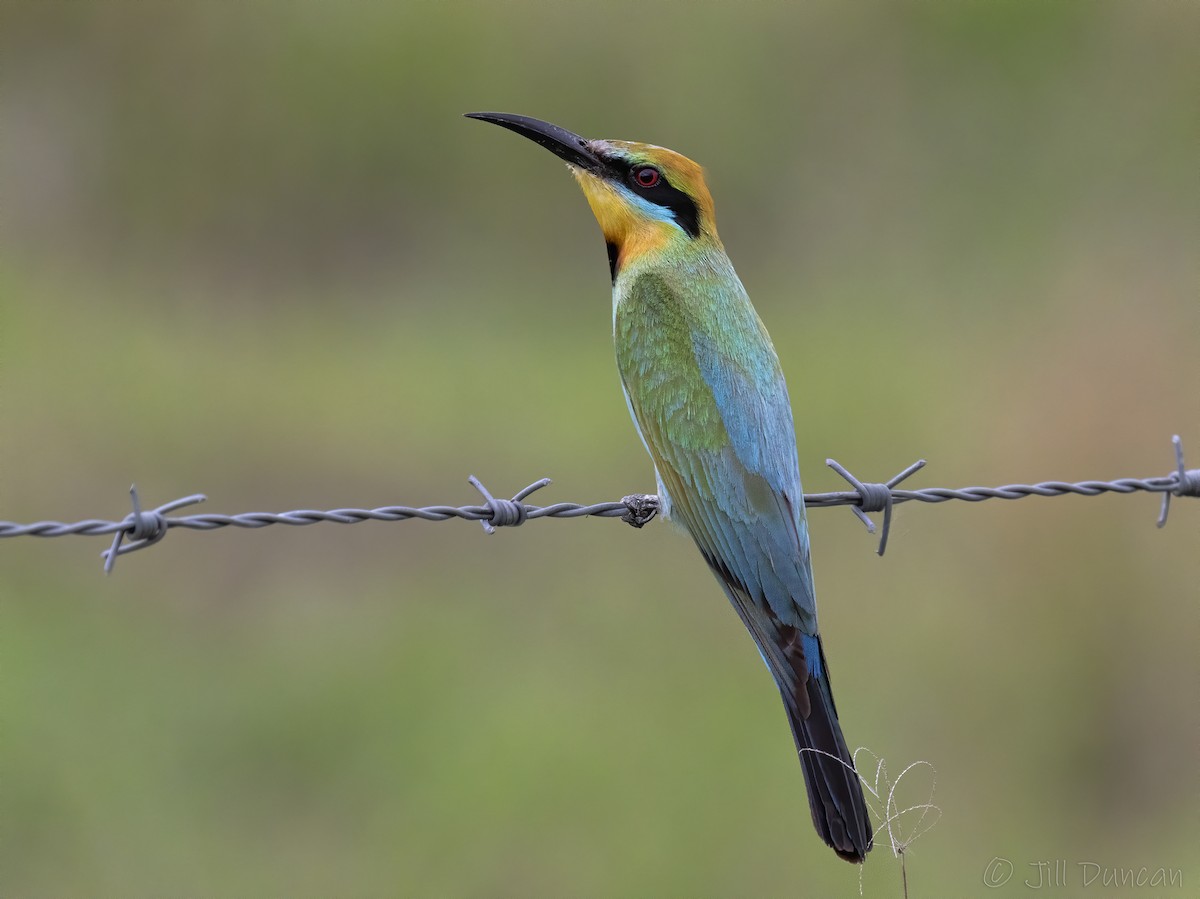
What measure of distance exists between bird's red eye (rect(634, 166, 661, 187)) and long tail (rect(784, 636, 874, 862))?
172 cm

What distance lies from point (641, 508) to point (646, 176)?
40.7 inches

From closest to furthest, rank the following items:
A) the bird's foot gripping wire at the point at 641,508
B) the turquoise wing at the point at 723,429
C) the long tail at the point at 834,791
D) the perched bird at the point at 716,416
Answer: the long tail at the point at 834,791 → the perched bird at the point at 716,416 → the turquoise wing at the point at 723,429 → the bird's foot gripping wire at the point at 641,508

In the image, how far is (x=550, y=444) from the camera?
7.25 m

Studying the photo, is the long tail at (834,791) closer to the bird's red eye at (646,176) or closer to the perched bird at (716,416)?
the perched bird at (716,416)

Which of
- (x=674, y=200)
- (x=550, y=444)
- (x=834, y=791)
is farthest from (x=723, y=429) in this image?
(x=550, y=444)

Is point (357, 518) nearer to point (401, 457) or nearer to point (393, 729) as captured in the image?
point (393, 729)

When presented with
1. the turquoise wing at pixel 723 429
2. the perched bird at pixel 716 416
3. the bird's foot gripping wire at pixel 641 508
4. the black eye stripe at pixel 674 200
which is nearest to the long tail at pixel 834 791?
the perched bird at pixel 716 416

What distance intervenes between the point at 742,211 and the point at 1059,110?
291 cm

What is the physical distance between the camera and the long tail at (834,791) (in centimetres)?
314

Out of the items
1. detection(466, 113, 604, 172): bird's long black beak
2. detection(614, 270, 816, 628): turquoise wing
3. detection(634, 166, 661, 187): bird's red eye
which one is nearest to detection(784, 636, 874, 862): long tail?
detection(614, 270, 816, 628): turquoise wing

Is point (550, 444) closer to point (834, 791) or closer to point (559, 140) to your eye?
point (559, 140)

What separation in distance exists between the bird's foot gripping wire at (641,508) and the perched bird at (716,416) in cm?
5

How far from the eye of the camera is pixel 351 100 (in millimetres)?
9906

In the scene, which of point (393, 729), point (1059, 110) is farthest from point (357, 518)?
point (1059, 110)
